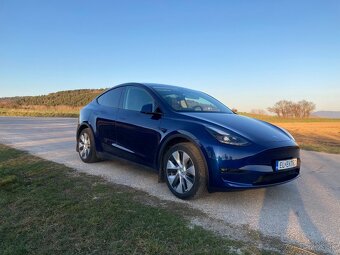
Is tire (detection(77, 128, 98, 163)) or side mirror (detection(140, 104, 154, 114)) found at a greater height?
side mirror (detection(140, 104, 154, 114))

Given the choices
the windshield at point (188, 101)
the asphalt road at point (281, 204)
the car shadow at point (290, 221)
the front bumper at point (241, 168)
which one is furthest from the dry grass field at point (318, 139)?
the front bumper at point (241, 168)

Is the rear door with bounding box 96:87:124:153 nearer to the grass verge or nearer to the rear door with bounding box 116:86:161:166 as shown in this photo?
the rear door with bounding box 116:86:161:166

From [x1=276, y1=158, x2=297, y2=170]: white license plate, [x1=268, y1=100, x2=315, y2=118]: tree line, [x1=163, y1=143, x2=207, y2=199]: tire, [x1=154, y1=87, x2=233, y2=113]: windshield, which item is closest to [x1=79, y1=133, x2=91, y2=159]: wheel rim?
[x1=154, y1=87, x2=233, y2=113]: windshield

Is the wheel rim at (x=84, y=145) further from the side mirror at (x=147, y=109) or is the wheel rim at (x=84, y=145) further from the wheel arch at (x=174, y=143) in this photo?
the wheel arch at (x=174, y=143)

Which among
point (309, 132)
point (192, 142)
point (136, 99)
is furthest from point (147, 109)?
point (309, 132)

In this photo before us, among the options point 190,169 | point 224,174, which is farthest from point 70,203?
point 224,174

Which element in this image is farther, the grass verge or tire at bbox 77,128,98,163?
tire at bbox 77,128,98,163

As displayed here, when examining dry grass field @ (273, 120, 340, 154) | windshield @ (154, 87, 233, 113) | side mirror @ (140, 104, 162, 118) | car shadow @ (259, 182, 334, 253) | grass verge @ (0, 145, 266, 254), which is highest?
windshield @ (154, 87, 233, 113)

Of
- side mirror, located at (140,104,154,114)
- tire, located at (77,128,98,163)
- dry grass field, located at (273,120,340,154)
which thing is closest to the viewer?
side mirror, located at (140,104,154,114)

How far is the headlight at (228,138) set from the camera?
13.5 feet

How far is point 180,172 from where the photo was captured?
4.50 meters

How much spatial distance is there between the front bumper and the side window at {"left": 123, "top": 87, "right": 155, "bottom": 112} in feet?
5.19

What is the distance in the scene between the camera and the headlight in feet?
13.5

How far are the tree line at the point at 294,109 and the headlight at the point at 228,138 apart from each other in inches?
2854
